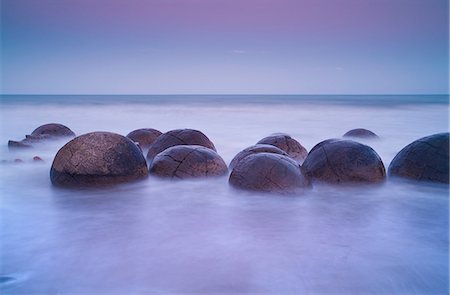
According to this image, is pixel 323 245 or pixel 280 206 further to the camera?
pixel 280 206

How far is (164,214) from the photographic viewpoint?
223 inches

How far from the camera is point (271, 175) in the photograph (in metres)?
5.73

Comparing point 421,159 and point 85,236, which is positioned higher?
point 421,159

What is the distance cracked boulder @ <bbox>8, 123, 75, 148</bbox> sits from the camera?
36.7 ft

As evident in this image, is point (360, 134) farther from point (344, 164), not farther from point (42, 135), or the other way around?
point (42, 135)

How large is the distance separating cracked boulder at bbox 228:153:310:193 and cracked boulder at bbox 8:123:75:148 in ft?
24.1

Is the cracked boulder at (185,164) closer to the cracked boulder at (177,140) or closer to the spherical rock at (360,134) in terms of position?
the cracked boulder at (177,140)

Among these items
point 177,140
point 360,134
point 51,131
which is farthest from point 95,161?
point 360,134

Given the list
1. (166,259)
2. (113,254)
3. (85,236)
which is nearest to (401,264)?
(166,259)

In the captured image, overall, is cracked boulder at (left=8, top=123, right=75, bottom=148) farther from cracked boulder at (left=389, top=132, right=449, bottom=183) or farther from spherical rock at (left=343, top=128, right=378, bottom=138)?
cracked boulder at (left=389, top=132, right=449, bottom=183)

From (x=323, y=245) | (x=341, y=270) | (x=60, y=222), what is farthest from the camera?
(x=60, y=222)

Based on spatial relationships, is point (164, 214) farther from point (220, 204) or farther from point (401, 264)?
point (401, 264)

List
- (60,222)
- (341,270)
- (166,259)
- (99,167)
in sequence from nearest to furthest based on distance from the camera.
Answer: (341,270), (166,259), (60,222), (99,167)

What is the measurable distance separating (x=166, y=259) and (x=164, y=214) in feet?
5.04
